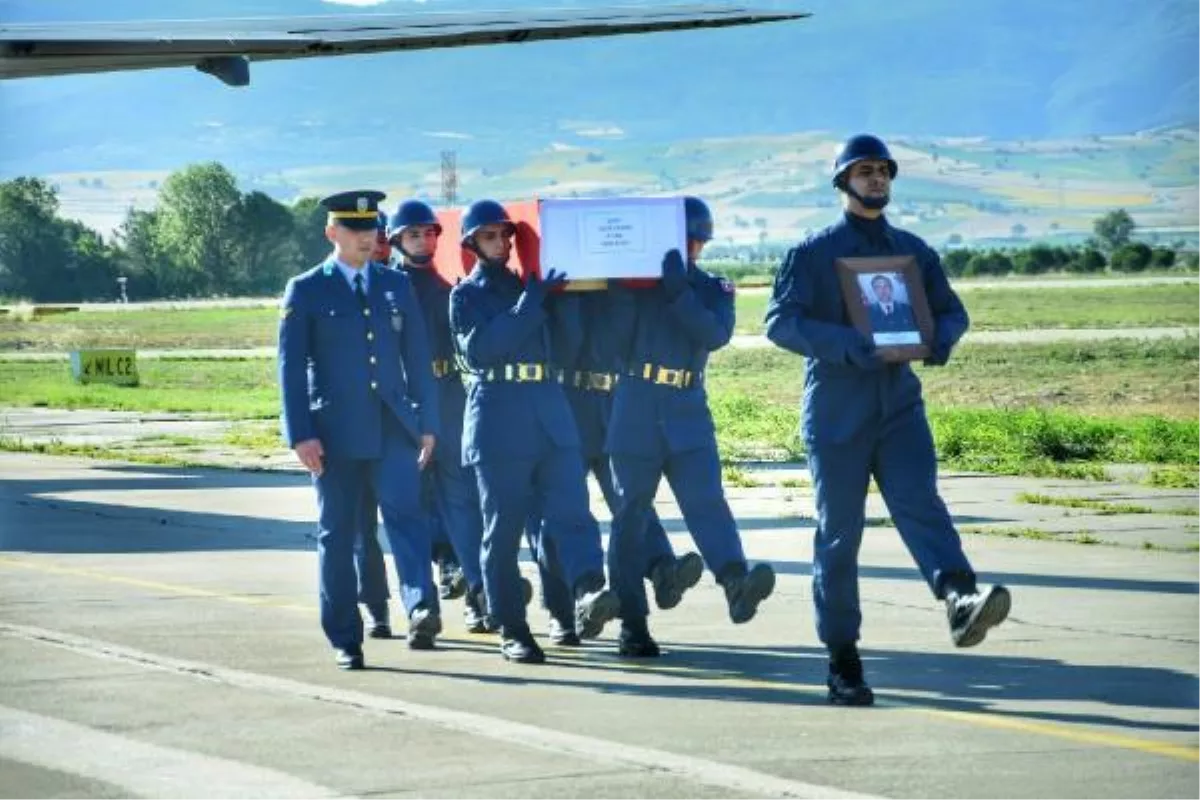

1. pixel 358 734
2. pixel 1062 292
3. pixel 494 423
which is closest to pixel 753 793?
pixel 358 734

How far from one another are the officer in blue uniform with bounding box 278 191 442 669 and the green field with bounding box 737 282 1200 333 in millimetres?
42308

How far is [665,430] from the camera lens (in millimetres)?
11898

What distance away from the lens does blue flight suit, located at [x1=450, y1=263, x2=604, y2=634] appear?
1173 cm

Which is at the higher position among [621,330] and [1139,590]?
[621,330]

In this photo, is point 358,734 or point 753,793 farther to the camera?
point 358,734

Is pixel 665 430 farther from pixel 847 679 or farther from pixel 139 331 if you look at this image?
pixel 139 331

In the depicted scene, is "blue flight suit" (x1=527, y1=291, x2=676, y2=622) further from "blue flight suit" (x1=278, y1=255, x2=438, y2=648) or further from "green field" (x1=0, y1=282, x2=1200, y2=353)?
"green field" (x1=0, y1=282, x2=1200, y2=353)

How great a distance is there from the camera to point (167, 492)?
70.9 ft

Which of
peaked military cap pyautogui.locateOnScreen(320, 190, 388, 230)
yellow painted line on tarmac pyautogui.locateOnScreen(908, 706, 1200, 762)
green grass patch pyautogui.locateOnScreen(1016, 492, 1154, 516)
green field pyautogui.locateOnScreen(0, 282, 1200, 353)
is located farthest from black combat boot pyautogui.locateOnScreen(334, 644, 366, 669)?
green field pyautogui.locateOnScreen(0, 282, 1200, 353)

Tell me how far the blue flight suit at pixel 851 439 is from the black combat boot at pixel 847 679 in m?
0.07

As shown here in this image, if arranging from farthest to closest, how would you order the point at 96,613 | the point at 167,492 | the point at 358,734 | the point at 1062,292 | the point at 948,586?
the point at 1062,292
the point at 167,492
the point at 96,613
the point at 948,586
the point at 358,734

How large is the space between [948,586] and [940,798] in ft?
7.17

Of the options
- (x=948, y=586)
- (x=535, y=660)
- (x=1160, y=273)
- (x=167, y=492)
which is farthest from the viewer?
(x=1160, y=273)

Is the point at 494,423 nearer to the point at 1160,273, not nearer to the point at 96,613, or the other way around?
the point at 96,613
